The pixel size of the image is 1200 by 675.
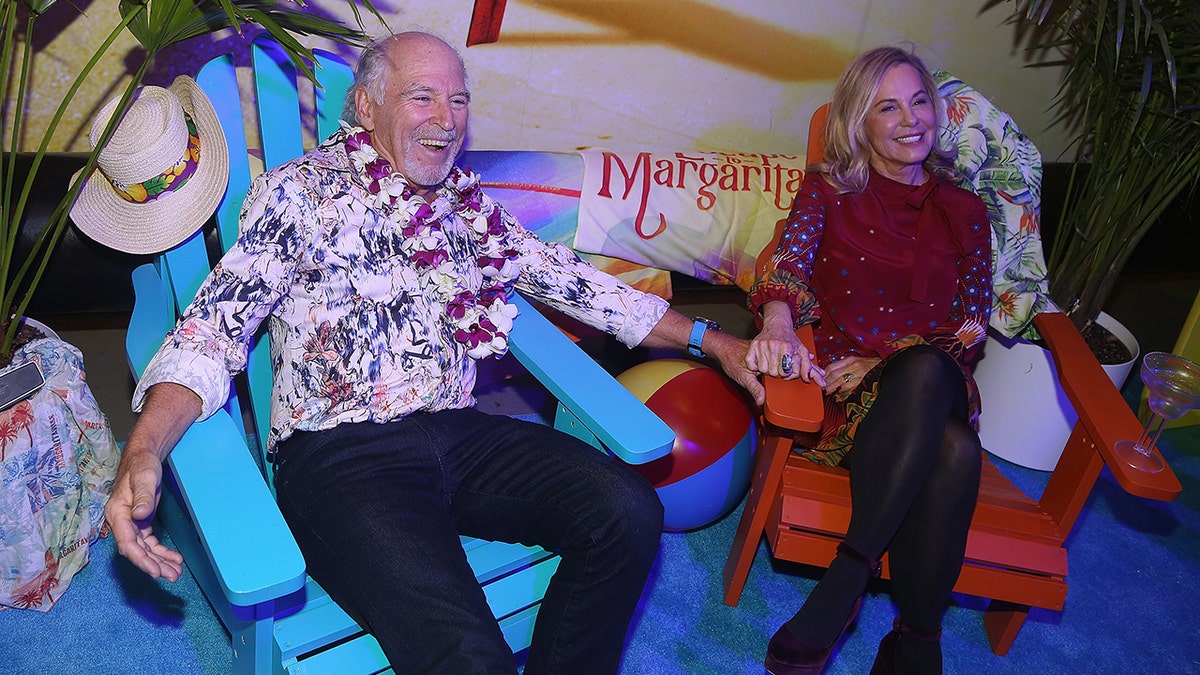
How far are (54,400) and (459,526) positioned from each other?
3.07ft

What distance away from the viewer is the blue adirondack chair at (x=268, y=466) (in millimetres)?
1427

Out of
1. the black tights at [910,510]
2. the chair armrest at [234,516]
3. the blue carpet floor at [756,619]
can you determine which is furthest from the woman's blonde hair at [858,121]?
the chair armrest at [234,516]

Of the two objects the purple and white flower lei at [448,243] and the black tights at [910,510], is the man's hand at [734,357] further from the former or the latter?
the purple and white flower lei at [448,243]

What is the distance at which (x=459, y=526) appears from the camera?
1870 mm

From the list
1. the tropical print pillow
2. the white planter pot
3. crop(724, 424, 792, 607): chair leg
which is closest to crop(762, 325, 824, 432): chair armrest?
crop(724, 424, 792, 607): chair leg

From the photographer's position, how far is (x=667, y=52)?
310cm

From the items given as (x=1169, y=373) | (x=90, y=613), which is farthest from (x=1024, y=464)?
(x=90, y=613)

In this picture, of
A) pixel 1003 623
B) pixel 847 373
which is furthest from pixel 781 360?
pixel 1003 623

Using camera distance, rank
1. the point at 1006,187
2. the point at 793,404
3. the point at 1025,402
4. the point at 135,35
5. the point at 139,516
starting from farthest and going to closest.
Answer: the point at 1025,402
the point at 1006,187
the point at 793,404
the point at 135,35
the point at 139,516

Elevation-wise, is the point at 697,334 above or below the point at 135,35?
below

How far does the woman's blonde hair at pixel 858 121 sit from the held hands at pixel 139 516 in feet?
5.82

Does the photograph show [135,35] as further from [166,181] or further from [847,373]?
[847,373]

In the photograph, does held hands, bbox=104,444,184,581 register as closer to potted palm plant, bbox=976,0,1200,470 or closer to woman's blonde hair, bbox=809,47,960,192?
woman's blonde hair, bbox=809,47,960,192

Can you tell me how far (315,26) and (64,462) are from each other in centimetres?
109
